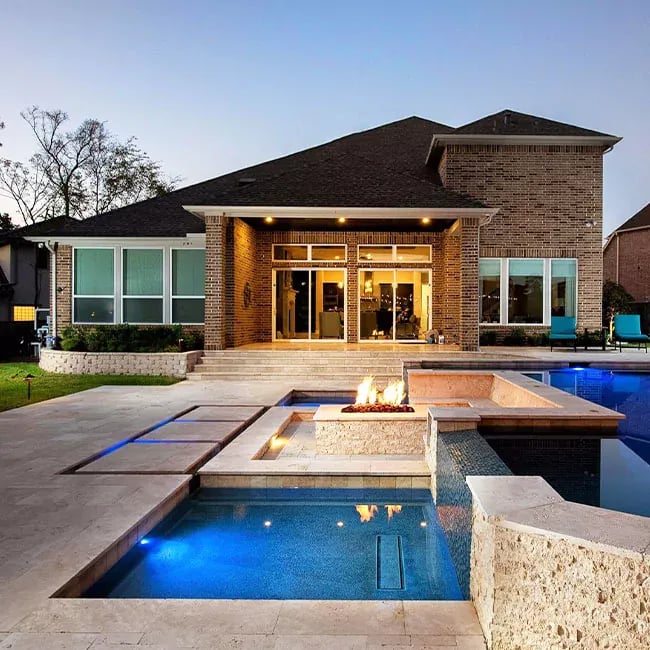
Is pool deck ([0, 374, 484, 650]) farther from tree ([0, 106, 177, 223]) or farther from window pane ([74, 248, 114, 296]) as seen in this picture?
tree ([0, 106, 177, 223])

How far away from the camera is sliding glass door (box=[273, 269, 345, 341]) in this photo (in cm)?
1698

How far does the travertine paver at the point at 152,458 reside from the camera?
16.3ft

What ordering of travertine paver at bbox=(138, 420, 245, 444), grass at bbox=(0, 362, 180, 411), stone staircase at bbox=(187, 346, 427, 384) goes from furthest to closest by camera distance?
stone staircase at bbox=(187, 346, 427, 384)
grass at bbox=(0, 362, 180, 411)
travertine paver at bbox=(138, 420, 245, 444)

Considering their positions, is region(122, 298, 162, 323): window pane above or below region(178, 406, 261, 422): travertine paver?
above

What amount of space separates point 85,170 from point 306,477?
111 feet

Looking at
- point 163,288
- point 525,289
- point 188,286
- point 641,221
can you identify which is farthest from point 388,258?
point 641,221

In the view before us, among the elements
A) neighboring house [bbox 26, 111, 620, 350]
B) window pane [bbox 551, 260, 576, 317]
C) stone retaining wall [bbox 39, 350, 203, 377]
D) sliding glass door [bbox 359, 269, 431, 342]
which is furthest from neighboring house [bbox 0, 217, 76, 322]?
window pane [bbox 551, 260, 576, 317]

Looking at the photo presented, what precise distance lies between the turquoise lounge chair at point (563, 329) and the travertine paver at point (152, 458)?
1227cm

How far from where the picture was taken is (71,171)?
3300 centimetres

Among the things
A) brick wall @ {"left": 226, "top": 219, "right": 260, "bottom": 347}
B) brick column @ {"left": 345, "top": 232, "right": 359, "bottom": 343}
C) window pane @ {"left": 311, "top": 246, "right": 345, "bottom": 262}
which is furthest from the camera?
window pane @ {"left": 311, "top": 246, "right": 345, "bottom": 262}

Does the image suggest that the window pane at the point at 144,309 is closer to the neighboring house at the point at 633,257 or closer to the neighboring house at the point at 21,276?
the neighboring house at the point at 21,276

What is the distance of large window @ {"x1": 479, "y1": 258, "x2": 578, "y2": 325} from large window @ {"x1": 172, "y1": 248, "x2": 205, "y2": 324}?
340 inches

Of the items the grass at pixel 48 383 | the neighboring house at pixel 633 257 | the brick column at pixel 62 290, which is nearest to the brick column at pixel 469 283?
the grass at pixel 48 383

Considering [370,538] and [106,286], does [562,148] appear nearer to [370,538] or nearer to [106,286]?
[106,286]
